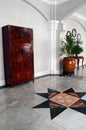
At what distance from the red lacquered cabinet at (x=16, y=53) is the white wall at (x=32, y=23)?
269 mm

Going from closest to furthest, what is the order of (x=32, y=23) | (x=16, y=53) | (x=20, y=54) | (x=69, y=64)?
(x=16, y=53), (x=20, y=54), (x=32, y=23), (x=69, y=64)

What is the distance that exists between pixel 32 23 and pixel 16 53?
4.96ft

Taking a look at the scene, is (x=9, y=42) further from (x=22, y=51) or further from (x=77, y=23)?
(x=77, y=23)

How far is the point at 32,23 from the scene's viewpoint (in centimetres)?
459

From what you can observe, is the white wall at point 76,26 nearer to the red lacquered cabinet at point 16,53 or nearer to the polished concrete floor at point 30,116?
the red lacquered cabinet at point 16,53

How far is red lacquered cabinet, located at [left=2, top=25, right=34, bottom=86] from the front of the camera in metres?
3.59

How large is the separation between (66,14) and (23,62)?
8.51ft

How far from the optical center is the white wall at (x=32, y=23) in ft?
12.5

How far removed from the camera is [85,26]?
7.66 m

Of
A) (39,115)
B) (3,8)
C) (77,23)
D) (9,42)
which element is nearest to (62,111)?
(39,115)

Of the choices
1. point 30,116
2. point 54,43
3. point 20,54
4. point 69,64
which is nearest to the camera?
point 30,116

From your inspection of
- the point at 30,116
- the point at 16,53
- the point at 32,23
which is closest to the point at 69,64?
the point at 32,23

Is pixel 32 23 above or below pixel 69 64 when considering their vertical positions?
above

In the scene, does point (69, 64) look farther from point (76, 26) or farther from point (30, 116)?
point (30, 116)
